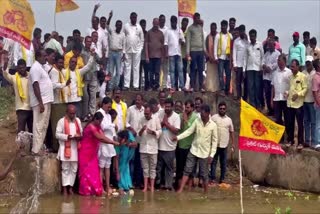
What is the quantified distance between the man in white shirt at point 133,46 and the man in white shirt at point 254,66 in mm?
2612

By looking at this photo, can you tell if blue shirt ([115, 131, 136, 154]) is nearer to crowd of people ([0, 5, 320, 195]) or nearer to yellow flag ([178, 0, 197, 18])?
crowd of people ([0, 5, 320, 195])

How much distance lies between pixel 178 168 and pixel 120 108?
186cm

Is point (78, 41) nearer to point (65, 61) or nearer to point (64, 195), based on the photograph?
point (65, 61)

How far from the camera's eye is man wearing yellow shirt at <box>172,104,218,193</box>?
12609mm

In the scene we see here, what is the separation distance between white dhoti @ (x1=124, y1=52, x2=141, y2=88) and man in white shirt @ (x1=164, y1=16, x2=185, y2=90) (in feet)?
2.66

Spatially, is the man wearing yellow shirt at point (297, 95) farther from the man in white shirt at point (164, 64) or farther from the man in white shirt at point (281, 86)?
the man in white shirt at point (164, 64)

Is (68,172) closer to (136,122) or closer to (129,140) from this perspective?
(129,140)

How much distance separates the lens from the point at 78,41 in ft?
43.2

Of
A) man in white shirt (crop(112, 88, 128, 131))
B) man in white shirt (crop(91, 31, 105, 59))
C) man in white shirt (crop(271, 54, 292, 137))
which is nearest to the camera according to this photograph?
man in white shirt (crop(112, 88, 128, 131))

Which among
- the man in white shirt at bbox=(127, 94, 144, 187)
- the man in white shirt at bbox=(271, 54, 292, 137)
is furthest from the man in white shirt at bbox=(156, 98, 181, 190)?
the man in white shirt at bbox=(271, 54, 292, 137)

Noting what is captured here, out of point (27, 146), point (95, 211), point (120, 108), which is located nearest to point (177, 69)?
point (120, 108)

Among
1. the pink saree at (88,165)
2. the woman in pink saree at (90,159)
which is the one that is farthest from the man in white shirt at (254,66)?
the pink saree at (88,165)

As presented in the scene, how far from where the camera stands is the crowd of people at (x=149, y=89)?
11.9 meters

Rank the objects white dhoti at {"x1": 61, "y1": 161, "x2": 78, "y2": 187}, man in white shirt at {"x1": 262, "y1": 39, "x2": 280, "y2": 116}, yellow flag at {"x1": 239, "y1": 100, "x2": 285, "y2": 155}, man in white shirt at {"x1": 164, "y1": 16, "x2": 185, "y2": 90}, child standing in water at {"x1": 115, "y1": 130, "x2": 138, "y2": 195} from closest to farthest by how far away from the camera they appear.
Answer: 1. yellow flag at {"x1": 239, "y1": 100, "x2": 285, "y2": 155}
2. white dhoti at {"x1": 61, "y1": 161, "x2": 78, "y2": 187}
3. child standing in water at {"x1": 115, "y1": 130, "x2": 138, "y2": 195}
4. man in white shirt at {"x1": 262, "y1": 39, "x2": 280, "y2": 116}
5. man in white shirt at {"x1": 164, "y1": 16, "x2": 185, "y2": 90}
